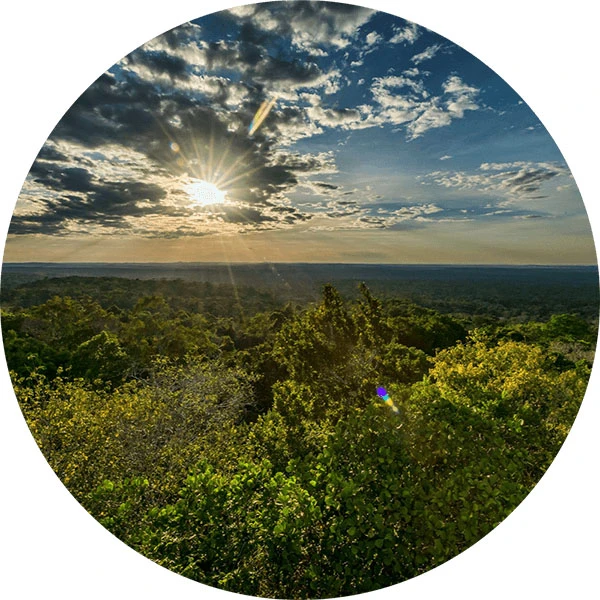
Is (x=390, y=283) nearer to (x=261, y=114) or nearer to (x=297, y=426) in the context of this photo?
(x=297, y=426)

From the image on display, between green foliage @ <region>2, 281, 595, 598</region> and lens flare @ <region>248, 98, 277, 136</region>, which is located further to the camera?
lens flare @ <region>248, 98, 277, 136</region>

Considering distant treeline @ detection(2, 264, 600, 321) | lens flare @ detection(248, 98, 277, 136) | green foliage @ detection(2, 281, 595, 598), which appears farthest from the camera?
distant treeline @ detection(2, 264, 600, 321)

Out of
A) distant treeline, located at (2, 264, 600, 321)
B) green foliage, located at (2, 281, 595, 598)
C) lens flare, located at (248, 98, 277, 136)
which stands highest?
lens flare, located at (248, 98, 277, 136)

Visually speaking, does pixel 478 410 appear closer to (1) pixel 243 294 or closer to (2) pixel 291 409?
(2) pixel 291 409

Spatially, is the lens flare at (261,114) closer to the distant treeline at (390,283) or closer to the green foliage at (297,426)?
the distant treeline at (390,283)

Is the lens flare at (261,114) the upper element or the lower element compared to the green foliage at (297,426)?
upper

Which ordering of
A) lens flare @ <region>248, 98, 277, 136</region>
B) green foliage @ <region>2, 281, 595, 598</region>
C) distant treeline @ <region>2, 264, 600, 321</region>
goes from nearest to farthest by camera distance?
green foliage @ <region>2, 281, 595, 598</region>, lens flare @ <region>248, 98, 277, 136</region>, distant treeline @ <region>2, 264, 600, 321</region>

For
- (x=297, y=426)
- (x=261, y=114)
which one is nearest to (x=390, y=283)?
(x=297, y=426)

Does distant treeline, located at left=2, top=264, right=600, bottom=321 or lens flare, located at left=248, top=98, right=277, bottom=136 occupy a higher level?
lens flare, located at left=248, top=98, right=277, bottom=136

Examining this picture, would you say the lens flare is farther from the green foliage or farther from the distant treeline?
the green foliage

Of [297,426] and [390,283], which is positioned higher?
[390,283]

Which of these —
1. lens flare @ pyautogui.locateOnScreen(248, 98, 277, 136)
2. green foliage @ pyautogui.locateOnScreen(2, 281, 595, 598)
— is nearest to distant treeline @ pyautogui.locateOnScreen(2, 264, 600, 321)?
green foliage @ pyautogui.locateOnScreen(2, 281, 595, 598)

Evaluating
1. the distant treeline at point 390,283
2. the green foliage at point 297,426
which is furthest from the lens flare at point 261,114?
the green foliage at point 297,426

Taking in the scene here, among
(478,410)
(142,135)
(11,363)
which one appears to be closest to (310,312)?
(478,410)
